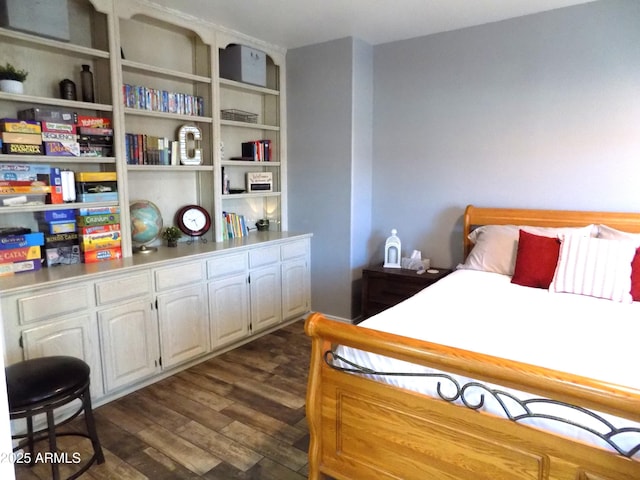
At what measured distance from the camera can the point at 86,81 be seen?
2758 millimetres

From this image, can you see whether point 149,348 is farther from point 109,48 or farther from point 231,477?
point 109,48

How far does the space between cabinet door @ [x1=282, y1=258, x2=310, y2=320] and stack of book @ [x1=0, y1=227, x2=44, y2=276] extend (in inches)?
73.0

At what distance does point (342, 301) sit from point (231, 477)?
2132 mm

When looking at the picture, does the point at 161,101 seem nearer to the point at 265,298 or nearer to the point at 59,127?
the point at 59,127

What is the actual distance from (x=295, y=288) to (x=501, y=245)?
1800mm

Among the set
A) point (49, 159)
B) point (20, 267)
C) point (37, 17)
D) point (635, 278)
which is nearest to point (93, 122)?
point (49, 159)

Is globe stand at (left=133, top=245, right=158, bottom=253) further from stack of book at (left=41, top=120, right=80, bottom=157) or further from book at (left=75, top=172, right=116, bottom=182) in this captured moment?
stack of book at (left=41, top=120, right=80, bottom=157)

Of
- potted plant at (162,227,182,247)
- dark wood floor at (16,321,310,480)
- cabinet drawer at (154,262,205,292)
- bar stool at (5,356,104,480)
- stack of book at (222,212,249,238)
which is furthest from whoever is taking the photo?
A: stack of book at (222,212,249,238)

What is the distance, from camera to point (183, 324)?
298cm

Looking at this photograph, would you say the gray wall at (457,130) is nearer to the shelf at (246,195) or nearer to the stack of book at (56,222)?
the shelf at (246,195)

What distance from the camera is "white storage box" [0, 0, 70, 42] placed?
2.31 m

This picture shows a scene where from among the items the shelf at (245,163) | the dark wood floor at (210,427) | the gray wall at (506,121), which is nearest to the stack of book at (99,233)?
the dark wood floor at (210,427)

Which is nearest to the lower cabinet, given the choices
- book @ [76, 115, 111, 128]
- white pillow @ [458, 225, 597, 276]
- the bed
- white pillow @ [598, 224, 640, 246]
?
book @ [76, 115, 111, 128]

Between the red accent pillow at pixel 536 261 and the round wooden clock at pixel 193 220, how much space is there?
233cm
